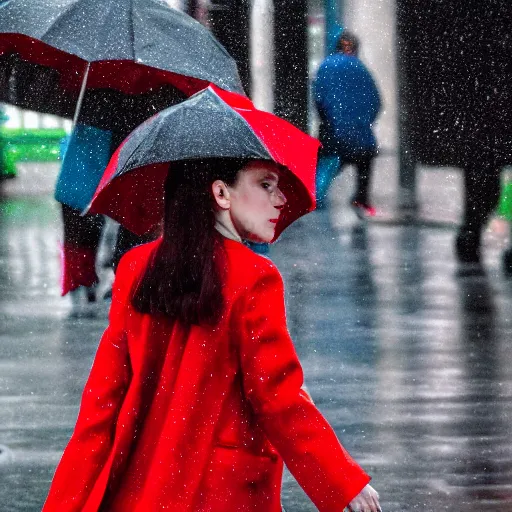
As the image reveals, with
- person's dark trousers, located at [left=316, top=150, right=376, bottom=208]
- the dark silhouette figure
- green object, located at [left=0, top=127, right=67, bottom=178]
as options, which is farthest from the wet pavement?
green object, located at [left=0, top=127, right=67, bottom=178]

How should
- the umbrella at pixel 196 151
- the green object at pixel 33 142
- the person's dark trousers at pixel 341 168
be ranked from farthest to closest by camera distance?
the green object at pixel 33 142 < the person's dark trousers at pixel 341 168 < the umbrella at pixel 196 151

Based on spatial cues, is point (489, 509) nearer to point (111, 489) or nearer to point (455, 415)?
point (455, 415)

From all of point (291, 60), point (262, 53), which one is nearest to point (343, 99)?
point (262, 53)

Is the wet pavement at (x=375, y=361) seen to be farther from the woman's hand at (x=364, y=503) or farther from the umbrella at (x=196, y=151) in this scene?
the woman's hand at (x=364, y=503)

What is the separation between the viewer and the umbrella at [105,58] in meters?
4.98

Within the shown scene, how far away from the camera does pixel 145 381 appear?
9.30 ft

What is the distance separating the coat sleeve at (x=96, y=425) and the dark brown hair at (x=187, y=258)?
100 millimetres

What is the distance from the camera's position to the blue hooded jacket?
1165cm

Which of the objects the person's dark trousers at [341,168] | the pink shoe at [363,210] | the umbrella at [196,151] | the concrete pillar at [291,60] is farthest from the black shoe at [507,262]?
the concrete pillar at [291,60]

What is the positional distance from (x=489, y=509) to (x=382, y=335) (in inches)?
115

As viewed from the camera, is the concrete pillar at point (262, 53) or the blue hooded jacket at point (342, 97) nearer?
the blue hooded jacket at point (342, 97)

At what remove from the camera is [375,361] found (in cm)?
683

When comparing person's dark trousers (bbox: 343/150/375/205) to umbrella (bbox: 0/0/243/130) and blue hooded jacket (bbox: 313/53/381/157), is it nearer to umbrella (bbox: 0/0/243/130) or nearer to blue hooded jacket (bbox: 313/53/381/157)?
blue hooded jacket (bbox: 313/53/381/157)

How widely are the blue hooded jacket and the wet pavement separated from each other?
95cm
